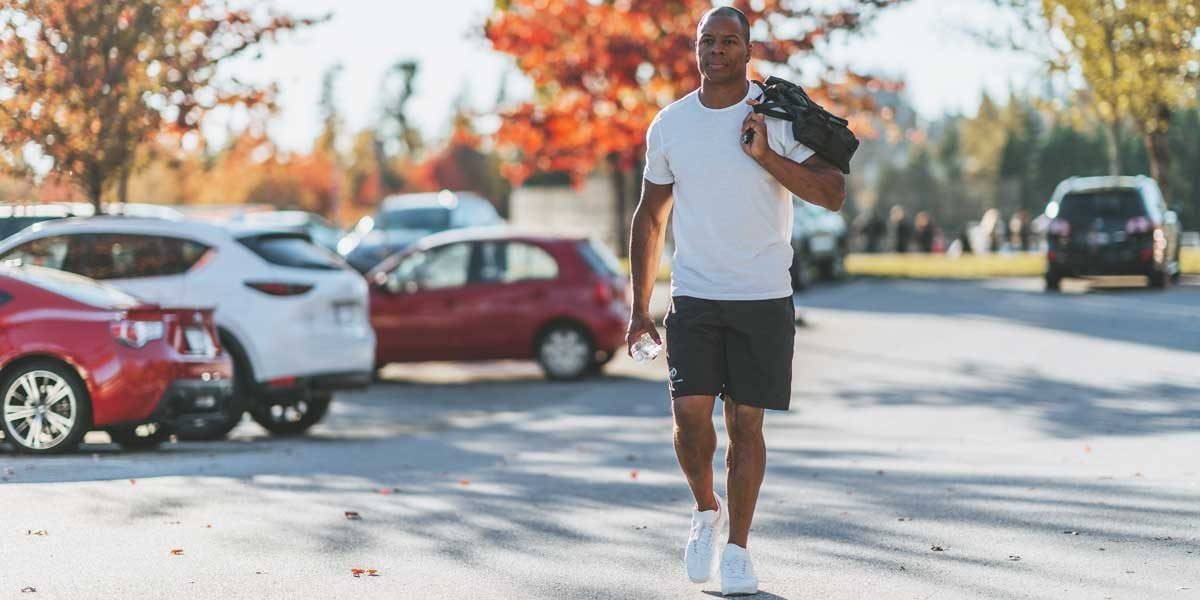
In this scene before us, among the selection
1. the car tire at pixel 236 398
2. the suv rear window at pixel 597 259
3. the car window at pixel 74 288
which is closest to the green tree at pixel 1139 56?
the suv rear window at pixel 597 259

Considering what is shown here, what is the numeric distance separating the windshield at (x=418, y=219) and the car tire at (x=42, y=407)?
57.5 feet

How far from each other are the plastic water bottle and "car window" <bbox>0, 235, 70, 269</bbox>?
823 centimetres

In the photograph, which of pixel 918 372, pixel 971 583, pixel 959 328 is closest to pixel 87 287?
pixel 971 583

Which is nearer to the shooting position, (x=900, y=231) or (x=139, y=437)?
(x=139, y=437)

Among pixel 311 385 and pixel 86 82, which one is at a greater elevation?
pixel 86 82

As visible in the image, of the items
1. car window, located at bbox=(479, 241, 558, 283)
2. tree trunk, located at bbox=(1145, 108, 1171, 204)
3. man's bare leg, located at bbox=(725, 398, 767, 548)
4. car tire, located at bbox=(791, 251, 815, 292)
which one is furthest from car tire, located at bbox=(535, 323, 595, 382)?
tree trunk, located at bbox=(1145, 108, 1171, 204)

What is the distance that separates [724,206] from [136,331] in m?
6.52

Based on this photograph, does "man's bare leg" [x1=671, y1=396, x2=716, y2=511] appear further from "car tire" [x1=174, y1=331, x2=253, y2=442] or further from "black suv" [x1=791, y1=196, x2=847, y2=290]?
"black suv" [x1=791, y1=196, x2=847, y2=290]

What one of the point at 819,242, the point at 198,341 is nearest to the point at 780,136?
the point at 198,341

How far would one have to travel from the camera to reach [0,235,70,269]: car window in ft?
45.6

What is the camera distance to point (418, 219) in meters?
30.0

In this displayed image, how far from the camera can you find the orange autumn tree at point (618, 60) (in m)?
27.0

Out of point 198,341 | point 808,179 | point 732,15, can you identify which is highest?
point 732,15

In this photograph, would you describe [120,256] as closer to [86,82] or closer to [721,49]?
[86,82]
